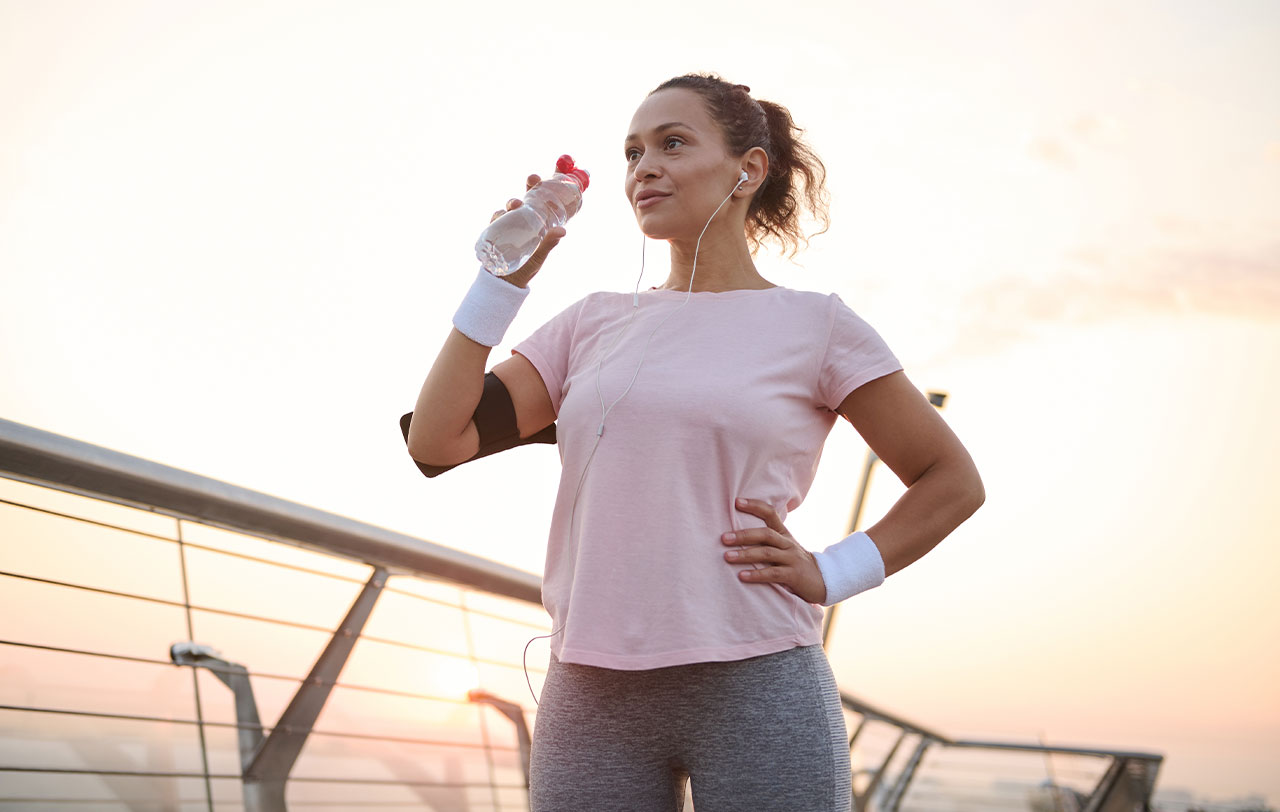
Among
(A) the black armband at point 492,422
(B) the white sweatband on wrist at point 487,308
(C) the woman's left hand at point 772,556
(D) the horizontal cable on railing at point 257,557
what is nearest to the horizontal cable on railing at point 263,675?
(D) the horizontal cable on railing at point 257,557

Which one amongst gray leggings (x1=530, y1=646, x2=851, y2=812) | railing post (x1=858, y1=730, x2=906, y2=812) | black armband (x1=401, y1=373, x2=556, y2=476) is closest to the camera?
gray leggings (x1=530, y1=646, x2=851, y2=812)

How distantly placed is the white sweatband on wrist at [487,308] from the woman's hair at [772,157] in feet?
1.94

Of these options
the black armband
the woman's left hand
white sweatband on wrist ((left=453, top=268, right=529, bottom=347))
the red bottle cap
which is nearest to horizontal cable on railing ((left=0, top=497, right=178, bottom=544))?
the black armband

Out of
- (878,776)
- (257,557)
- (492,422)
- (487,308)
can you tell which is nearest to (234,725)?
(257,557)

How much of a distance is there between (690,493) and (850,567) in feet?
0.97

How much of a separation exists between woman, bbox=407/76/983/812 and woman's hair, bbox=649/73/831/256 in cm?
8

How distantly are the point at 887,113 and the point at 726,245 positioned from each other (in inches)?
195

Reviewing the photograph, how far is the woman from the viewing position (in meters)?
1.34

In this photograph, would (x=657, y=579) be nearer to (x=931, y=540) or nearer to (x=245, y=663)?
(x=931, y=540)

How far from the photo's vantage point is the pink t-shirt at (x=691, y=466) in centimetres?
138

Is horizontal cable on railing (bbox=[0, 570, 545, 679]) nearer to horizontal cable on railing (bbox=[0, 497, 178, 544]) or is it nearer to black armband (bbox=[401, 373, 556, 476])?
horizontal cable on railing (bbox=[0, 497, 178, 544])

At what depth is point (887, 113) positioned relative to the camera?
623 centimetres

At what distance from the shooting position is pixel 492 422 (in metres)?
1.62

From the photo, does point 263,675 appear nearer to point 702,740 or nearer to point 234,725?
point 234,725
